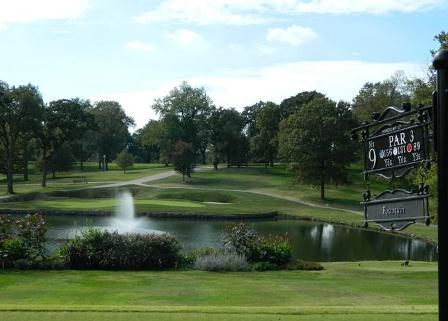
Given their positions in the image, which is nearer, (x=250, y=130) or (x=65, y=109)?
(x=65, y=109)

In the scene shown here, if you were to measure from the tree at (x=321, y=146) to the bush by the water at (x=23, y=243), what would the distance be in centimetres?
4381

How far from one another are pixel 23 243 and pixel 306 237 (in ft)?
73.2

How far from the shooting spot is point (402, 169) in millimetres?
4336

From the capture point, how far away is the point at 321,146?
59281 mm

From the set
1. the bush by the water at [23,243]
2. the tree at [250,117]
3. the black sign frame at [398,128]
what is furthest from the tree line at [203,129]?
the black sign frame at [398,128]

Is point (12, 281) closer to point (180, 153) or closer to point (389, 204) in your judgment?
point (389, 204)

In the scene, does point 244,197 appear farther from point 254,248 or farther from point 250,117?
point 250,117

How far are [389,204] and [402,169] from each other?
49cm

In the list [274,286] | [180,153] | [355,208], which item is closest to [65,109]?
[180,153]

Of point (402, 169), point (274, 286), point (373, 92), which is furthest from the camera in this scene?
point (373, 92)

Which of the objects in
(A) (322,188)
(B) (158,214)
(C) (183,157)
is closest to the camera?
(B) (158,214)

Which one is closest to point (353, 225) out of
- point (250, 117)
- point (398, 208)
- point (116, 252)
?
point (116, 252)

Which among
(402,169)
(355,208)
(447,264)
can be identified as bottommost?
(355,208)

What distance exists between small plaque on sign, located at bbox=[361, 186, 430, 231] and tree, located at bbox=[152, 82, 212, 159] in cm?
8996
